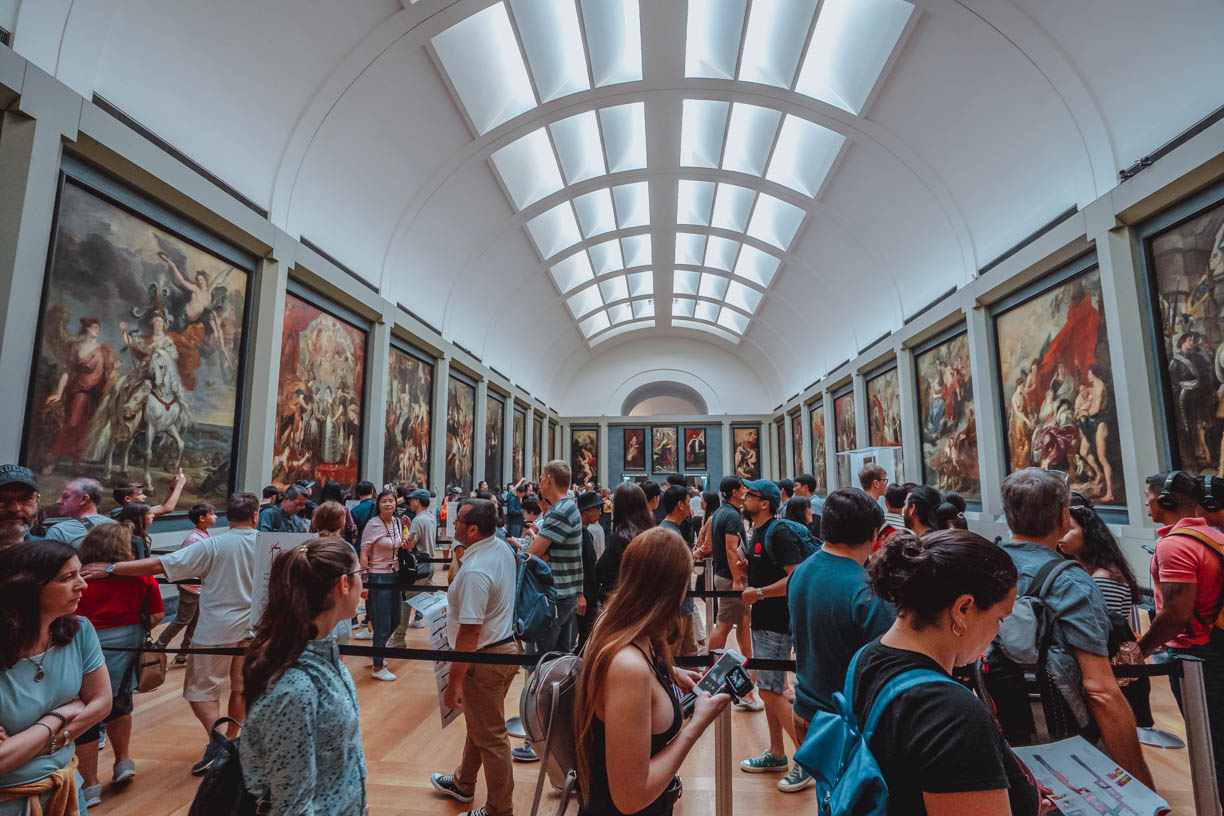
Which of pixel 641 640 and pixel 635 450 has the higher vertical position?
pixel 635 450

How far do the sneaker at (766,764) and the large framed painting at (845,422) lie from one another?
49.1ft

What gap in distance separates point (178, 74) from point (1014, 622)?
9.42 meters

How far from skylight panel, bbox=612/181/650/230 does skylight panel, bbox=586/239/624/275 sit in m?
1.46

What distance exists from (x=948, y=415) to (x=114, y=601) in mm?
13140

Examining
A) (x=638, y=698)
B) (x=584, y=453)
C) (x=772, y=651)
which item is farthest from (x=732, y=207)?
(x=638, y=698)

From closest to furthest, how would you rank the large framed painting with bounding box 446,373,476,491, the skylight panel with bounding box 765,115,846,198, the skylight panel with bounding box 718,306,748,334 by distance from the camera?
1. the skylight panel with bounding box 765,115,846,198
2. the large framed painting with bounding box 446,373,476,491
3. the skylight panel with bounding box 718,306,748,334

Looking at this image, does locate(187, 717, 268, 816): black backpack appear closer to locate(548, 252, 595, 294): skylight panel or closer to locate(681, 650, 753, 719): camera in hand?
locate(681, 650, 753, 719): camera in hand

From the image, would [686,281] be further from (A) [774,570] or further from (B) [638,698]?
(B) [638,698]

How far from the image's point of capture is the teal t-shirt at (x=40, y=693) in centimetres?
206

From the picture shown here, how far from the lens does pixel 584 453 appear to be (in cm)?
3058

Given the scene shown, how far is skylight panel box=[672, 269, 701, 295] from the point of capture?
2430 centimetres

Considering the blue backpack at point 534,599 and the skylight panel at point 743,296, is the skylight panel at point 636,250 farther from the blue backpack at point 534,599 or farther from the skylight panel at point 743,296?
the blue backpack at point 534,599

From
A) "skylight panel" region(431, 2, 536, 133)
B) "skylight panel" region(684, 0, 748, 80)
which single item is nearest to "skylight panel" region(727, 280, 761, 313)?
"skylight panel" region(684, 0, 748, 80)

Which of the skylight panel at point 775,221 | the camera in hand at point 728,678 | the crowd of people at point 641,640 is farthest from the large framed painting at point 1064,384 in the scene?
the camera in hand at point 728,678
